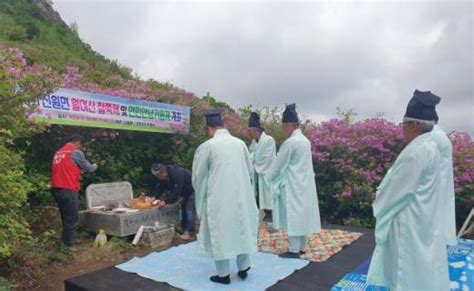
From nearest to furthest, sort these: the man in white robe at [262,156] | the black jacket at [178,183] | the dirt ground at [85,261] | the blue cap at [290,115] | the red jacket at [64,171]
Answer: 1. the dirt ground at [85,261]
2. the blue cap at [290,115]
3. the red jacket at [64,171]
4. the black jacket at [178,183]
5. the man in white robe at [262,156]

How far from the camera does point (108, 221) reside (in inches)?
231

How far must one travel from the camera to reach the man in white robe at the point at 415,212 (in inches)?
119

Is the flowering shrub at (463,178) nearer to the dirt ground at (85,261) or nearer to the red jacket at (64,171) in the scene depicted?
the dirt ground at (85,261)

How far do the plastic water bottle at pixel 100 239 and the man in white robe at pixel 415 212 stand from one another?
154 inches

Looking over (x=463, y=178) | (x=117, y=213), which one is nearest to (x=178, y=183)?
(x=117, y=213)

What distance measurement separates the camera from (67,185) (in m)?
5.54

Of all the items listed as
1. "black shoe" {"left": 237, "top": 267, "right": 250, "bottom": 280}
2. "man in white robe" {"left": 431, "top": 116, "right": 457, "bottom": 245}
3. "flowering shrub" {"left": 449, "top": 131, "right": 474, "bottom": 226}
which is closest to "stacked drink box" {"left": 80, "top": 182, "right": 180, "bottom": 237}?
"black shoe" {"left": 237, "top": 267, "right": 250, "bottom": 280}

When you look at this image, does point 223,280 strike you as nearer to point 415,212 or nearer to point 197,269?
point 197,269

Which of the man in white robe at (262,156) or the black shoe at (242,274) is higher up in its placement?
the man in white robe at (262,156)

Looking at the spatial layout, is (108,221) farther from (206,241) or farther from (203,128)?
(203,128)

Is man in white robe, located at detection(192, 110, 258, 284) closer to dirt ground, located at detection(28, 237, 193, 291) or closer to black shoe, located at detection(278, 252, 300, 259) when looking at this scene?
black shoe, located at detection(278, 252, 300, 259)

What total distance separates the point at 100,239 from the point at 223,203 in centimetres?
248

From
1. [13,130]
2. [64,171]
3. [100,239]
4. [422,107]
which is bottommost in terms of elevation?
[100,239]

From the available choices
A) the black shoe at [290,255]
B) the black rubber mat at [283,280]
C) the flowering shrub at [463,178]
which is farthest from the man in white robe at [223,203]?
the flowering shrub at [463,178]
